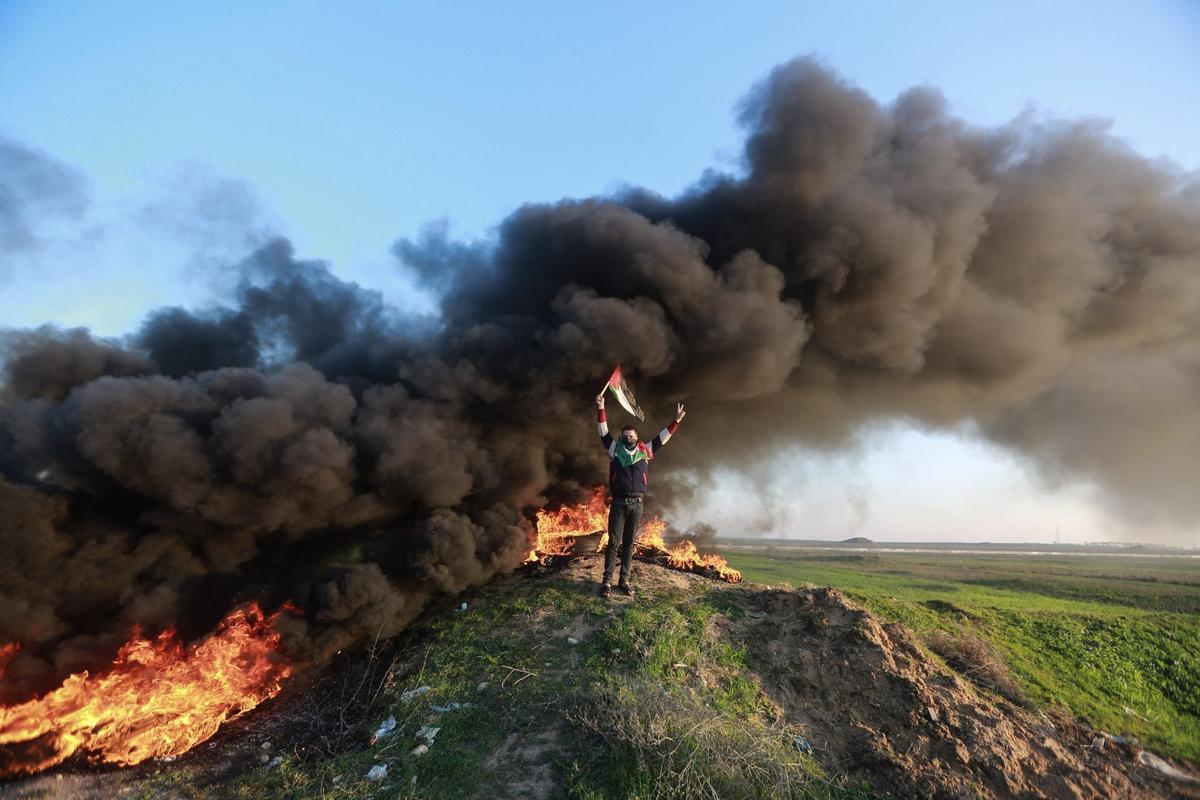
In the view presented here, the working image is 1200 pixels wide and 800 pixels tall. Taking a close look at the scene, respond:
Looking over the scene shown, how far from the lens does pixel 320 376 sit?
13.4 metres

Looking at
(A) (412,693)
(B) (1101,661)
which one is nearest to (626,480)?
(A) (412,693)

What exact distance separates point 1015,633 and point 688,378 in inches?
383

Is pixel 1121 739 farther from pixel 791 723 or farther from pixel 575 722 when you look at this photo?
pixel 575 722

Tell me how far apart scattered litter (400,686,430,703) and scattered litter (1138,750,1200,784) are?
9.78m

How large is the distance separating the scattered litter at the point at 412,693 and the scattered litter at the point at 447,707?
446mm

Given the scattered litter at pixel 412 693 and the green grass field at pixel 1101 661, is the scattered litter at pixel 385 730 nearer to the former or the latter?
the scattered litter at pixel 412 693

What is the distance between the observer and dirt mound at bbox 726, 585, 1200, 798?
22.4ft

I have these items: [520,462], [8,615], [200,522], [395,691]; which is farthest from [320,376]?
[395,691]

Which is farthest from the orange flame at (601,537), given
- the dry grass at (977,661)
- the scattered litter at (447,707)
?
the scattered litter at (447,707)

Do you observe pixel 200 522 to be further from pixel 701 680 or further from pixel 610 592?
pixel 701 680

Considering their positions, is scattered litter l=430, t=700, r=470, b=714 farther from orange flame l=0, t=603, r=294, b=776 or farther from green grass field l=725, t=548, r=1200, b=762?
green grass field l=725, t=548, r=1200, b=762

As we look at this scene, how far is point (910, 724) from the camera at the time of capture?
770 cm

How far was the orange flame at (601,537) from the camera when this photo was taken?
14.4 meters

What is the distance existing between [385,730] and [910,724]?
23.2 feet
